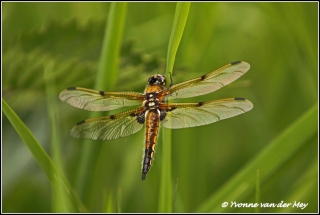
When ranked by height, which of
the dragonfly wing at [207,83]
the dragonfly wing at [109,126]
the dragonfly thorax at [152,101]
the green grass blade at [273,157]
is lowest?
the green grass blade at [273,157]

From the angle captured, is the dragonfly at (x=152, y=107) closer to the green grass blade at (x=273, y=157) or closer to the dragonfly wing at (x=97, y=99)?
the dragonfly wing at (x=97, y=99)

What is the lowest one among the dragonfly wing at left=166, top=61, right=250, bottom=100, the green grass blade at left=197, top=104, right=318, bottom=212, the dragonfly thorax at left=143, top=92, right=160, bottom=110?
the green grass blade at left=197, top=104, right=318, bottom=212

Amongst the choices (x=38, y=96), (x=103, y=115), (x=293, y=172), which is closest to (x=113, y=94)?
(x=103, y=115)

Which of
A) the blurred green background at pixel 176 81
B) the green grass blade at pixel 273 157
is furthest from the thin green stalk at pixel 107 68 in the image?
the green grass blade at pixel 273 157

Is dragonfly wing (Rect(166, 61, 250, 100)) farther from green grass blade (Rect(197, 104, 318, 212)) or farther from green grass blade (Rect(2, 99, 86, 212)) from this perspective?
green grass blade (Rect(2, 99, 86, 212))

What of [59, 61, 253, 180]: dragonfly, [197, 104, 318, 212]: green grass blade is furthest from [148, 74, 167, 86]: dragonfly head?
[197, 104, 318, 212]: green grass blade

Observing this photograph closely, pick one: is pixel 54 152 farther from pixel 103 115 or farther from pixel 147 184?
pixel 147 184
